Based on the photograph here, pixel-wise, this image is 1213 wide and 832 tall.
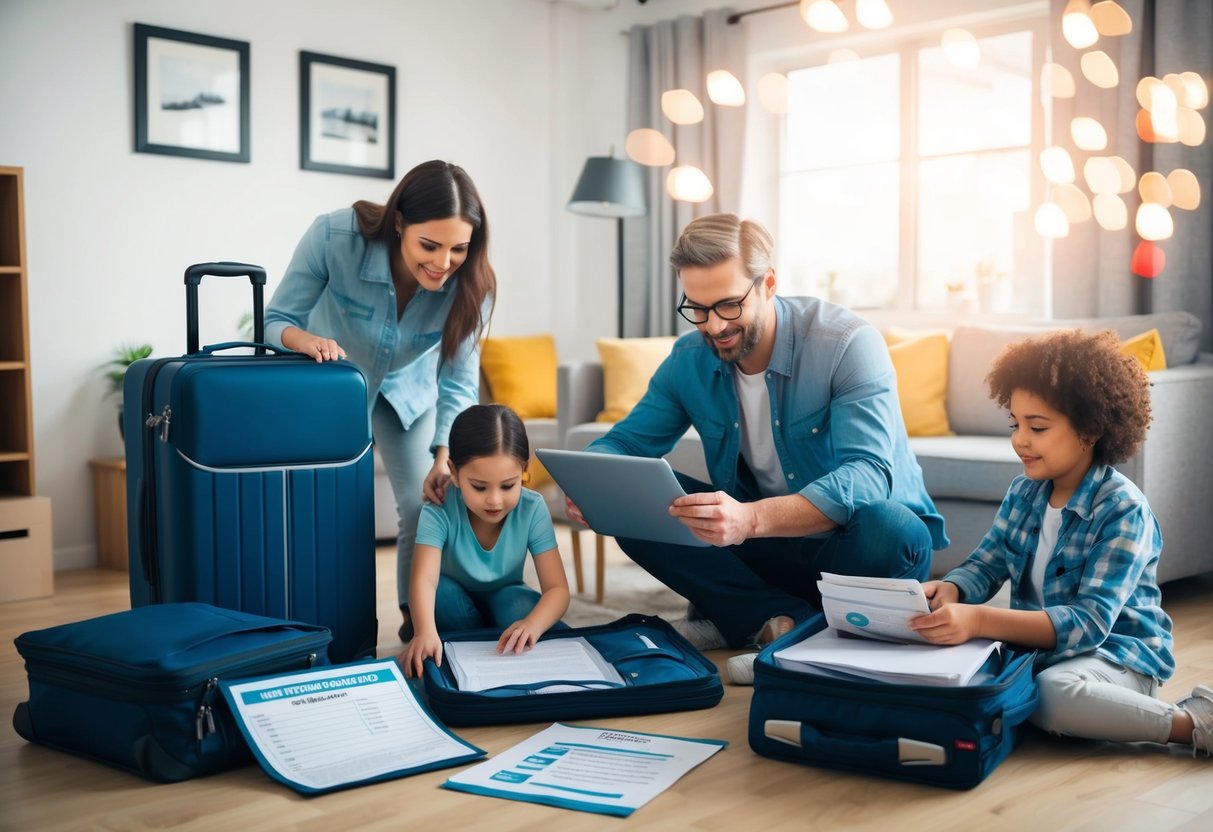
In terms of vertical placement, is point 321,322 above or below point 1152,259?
below

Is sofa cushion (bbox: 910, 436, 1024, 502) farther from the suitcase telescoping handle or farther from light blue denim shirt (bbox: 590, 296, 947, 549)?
the suitcase telescoping handle

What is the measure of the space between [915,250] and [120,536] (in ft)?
10.1

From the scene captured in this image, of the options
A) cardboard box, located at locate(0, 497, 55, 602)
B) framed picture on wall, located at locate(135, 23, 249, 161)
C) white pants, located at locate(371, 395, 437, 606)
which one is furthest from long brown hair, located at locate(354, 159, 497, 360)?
framed picture on wall, located at locate(135, 23, 249, 161)

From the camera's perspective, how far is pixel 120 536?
12.3 feet

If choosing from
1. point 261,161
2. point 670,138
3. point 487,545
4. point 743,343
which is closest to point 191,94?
point 261,161

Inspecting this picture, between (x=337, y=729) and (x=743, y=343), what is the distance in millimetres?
1050

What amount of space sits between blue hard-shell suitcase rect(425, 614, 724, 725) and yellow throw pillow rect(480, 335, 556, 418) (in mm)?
2448

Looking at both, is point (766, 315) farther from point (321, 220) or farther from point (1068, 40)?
point (1068, 40)

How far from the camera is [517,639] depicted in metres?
2.16

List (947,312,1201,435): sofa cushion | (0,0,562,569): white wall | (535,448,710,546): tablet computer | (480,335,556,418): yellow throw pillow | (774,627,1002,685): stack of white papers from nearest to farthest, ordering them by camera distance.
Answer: (774,627,1002,685): stack of white papers
(535,448,710,546): tablet computer
(947,312,1201,435): sofa cushion
(0,0,562,569): white wall
(480,335,556,418): yellow throw pillow

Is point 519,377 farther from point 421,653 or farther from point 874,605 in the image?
point 874,605

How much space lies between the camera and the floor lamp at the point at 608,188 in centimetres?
472

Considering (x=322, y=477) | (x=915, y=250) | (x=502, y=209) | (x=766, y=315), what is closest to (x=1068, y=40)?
(x=915, y=250)

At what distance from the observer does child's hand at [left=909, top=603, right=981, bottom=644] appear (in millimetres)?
1815
